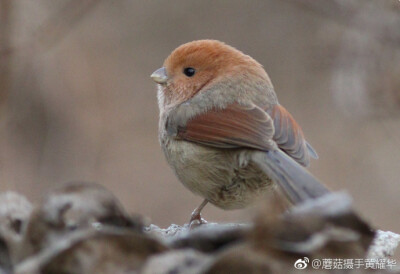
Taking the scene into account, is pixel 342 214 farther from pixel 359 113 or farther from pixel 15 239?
pixel 359 113

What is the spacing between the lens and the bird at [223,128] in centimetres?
376

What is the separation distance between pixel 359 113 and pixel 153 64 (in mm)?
4910

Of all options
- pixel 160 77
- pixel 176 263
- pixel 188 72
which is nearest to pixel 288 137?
pixel 188 72

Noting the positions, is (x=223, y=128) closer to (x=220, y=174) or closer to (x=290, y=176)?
(x=220, y=174)

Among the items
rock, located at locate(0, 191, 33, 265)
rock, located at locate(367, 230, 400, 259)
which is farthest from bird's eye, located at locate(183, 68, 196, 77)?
rock, located at locate(0, 191, 33, 265)

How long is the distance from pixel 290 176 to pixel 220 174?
0.98 m

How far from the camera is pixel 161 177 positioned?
8578 mm

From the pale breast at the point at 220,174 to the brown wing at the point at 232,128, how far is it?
53 millimetres

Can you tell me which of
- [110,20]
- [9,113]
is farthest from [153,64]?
[9,113]

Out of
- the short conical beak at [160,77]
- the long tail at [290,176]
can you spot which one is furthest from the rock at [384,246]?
the short conical beak at [160,77]

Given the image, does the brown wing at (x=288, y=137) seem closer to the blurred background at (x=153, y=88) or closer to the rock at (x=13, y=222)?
the blurred background at (x=153, y=88)

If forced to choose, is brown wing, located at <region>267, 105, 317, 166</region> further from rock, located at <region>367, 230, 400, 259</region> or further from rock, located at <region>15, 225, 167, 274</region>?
rock, located at <region>15, 225, 167, 274</region>

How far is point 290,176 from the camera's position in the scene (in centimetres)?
293

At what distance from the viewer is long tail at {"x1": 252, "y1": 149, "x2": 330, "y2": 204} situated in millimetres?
2486
